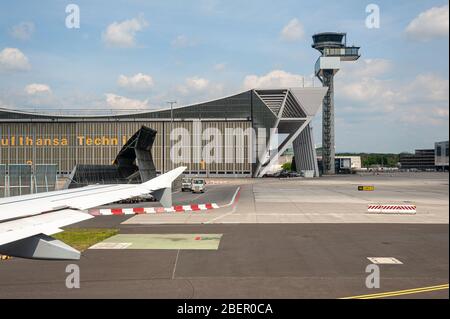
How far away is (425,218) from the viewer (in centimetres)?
3353

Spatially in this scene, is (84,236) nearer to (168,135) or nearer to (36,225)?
(36,225)

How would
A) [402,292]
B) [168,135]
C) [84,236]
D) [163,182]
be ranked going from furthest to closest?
[168,135]
[84,236]
[163,182]
[402,292]

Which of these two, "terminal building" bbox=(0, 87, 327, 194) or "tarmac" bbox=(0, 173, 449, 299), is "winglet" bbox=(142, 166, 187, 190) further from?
"terminal building" bbox=(0, 87, 327, 194)

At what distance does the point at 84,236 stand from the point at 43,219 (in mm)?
16207

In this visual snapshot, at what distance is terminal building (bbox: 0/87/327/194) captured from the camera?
419ft

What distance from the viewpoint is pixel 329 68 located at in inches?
7288

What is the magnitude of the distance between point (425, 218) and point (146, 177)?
2767 centimetres

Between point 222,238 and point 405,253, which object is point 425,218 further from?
point 222,238

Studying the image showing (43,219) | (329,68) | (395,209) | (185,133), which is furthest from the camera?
(329,68)

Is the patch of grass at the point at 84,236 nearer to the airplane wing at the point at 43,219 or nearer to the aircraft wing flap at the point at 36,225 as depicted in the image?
the airplane wing at the point at 43,219

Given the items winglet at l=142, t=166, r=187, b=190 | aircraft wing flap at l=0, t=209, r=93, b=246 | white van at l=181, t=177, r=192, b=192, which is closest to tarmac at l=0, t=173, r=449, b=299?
winglet at l=142, t=166, r=187, b=190

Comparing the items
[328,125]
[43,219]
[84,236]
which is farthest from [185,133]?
[43,219]
